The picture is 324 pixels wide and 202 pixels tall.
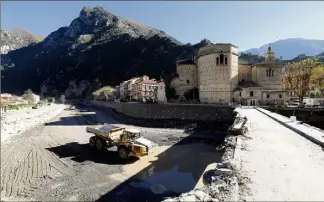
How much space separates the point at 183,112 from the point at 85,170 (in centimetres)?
2968

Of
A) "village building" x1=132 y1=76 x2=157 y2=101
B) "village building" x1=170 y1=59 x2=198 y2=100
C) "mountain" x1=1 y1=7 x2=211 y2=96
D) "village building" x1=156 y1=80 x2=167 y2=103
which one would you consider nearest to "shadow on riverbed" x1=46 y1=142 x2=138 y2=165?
"village building" x1=156 y1=80 x2=167 y2=103

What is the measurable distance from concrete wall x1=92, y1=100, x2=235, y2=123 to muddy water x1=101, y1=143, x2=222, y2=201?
15.2 meters

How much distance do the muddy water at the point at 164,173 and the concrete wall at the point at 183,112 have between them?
15236 mm

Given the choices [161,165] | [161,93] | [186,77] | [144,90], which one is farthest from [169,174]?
[144,90]

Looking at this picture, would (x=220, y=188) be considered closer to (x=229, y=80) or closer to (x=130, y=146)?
(x=130, y=146)

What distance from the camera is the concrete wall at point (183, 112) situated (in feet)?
133

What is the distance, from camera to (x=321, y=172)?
8.59 m

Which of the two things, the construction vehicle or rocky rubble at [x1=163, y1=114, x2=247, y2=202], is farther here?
the construction vehicle

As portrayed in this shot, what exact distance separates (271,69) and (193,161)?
129 feet

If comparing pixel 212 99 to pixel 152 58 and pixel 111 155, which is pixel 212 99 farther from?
pixel 152 58

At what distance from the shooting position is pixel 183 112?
150 feet

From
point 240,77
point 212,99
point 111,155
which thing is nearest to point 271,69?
point 240,77

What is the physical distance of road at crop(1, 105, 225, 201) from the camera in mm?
14058

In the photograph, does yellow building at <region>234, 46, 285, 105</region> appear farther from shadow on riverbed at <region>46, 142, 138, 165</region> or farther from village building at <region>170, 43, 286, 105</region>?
shadow on riverbed at <region>46, 142, 138, 165</region>
